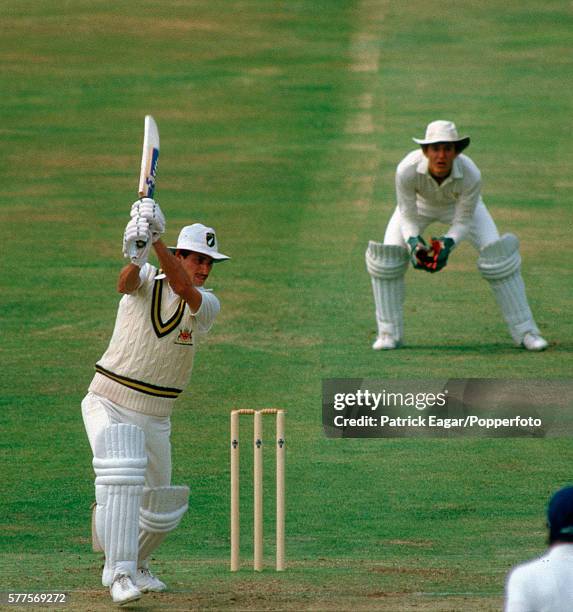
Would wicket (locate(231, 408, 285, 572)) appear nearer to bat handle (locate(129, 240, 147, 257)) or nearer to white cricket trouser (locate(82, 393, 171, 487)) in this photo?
white cricket trouser (locate(82, 393, 171, 487))

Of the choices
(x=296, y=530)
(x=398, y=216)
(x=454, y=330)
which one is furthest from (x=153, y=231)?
(x=454, y=330)

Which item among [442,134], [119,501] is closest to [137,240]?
[119,501]

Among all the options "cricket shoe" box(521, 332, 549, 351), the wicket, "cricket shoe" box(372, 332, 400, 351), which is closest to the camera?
the wicket

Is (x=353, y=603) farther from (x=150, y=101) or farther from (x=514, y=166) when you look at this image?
(x=150, y=101)

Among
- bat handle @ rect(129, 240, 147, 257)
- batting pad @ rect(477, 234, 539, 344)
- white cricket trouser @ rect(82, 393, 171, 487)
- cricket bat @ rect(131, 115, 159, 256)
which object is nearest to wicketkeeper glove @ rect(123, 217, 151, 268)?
bat handle @ rect(129, 240, 147, 257)

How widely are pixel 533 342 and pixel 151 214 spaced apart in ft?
21.2

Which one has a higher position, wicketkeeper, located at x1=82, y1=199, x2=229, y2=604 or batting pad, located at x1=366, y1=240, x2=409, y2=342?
batting pad, located at x1=366, y1=240, x2=409, y2=342

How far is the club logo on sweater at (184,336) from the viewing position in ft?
25.1

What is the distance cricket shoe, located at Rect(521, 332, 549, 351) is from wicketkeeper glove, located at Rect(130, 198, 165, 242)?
636 centimetres

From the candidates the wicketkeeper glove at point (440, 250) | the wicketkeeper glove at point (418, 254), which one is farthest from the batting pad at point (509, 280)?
the wicketkeeper glove at point (418, 254)

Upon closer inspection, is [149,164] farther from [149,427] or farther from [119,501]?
[119,501]

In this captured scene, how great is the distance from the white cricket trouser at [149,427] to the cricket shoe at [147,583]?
0.42 m

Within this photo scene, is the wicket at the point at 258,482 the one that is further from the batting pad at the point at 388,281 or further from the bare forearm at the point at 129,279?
the batting pad at the point at 388,281

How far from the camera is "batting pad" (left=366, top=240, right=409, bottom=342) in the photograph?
13.1 m
